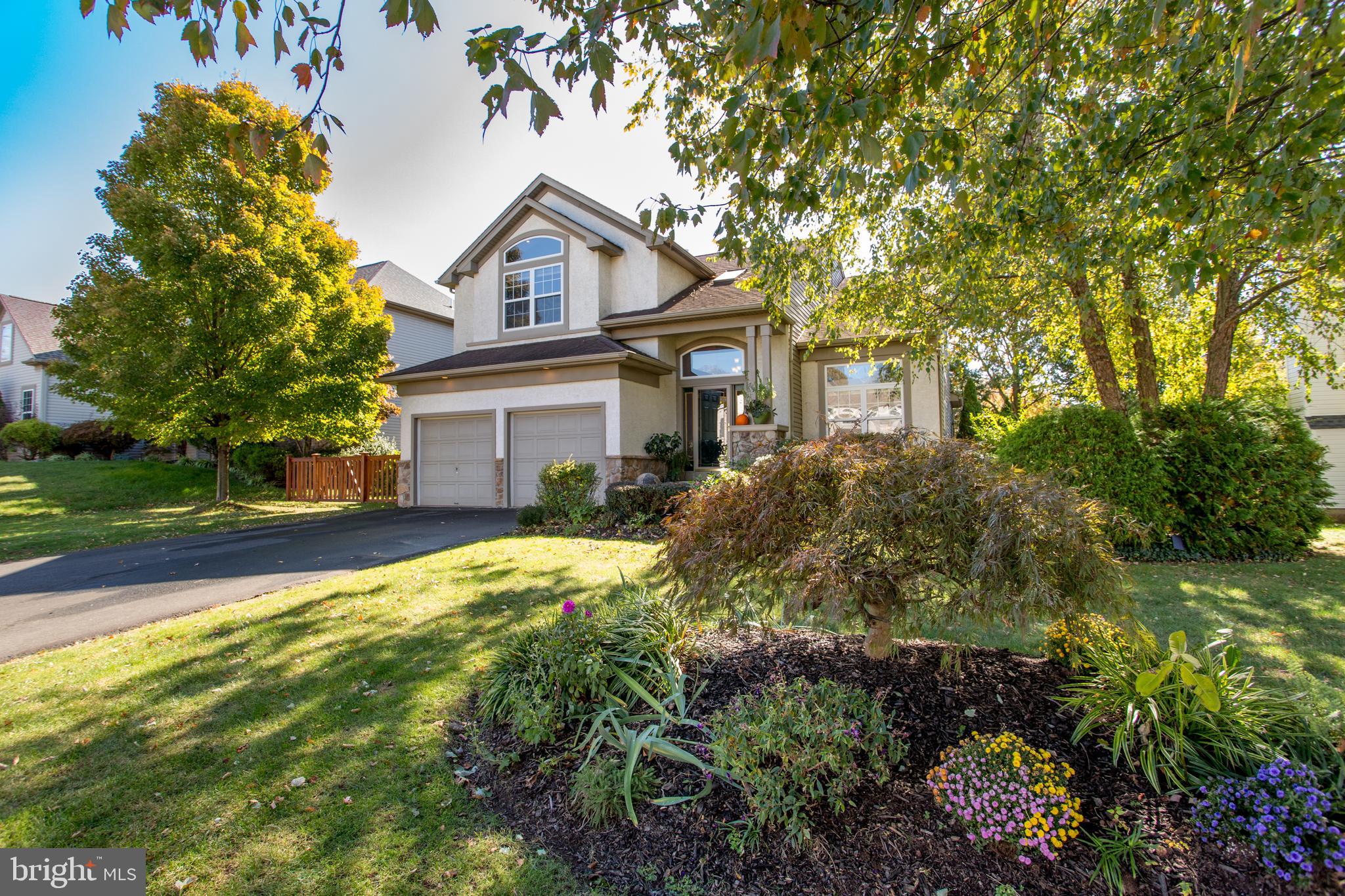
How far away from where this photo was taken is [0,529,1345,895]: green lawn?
243 centimetres

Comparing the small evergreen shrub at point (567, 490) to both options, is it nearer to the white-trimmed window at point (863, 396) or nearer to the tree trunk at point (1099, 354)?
the white-trimmed window at point (863, 396)

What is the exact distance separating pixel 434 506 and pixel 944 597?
565 inches

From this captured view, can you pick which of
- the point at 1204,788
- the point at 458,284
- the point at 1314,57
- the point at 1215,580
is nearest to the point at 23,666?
the point at 1204,788

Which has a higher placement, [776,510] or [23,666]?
[776,510]

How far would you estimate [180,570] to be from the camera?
758cm

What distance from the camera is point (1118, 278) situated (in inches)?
334

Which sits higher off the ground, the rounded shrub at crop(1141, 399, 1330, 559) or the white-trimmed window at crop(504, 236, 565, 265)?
the white-trimmed window at crop(504, 236, 565, 265)

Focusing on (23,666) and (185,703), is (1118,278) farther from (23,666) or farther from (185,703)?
(23,666)

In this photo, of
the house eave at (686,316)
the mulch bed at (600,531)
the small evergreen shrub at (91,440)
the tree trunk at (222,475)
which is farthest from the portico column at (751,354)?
the small evergreen shrub at (91,440)

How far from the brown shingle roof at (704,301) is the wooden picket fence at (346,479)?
7.83 meters

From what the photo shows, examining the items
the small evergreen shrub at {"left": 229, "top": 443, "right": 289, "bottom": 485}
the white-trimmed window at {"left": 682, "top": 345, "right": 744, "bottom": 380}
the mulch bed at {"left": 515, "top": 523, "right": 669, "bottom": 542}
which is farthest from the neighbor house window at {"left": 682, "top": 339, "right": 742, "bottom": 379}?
the small evergreen shrub at {"left": 229, "top": 443, "right": 289, "bottom": 485}

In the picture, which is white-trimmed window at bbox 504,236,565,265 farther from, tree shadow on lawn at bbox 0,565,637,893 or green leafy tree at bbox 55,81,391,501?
tree shadow on lawn at bbox 0,565,637,893

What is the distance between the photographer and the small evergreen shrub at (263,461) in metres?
19.4

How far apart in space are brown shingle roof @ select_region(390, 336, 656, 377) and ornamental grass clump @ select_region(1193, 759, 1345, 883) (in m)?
11.8
